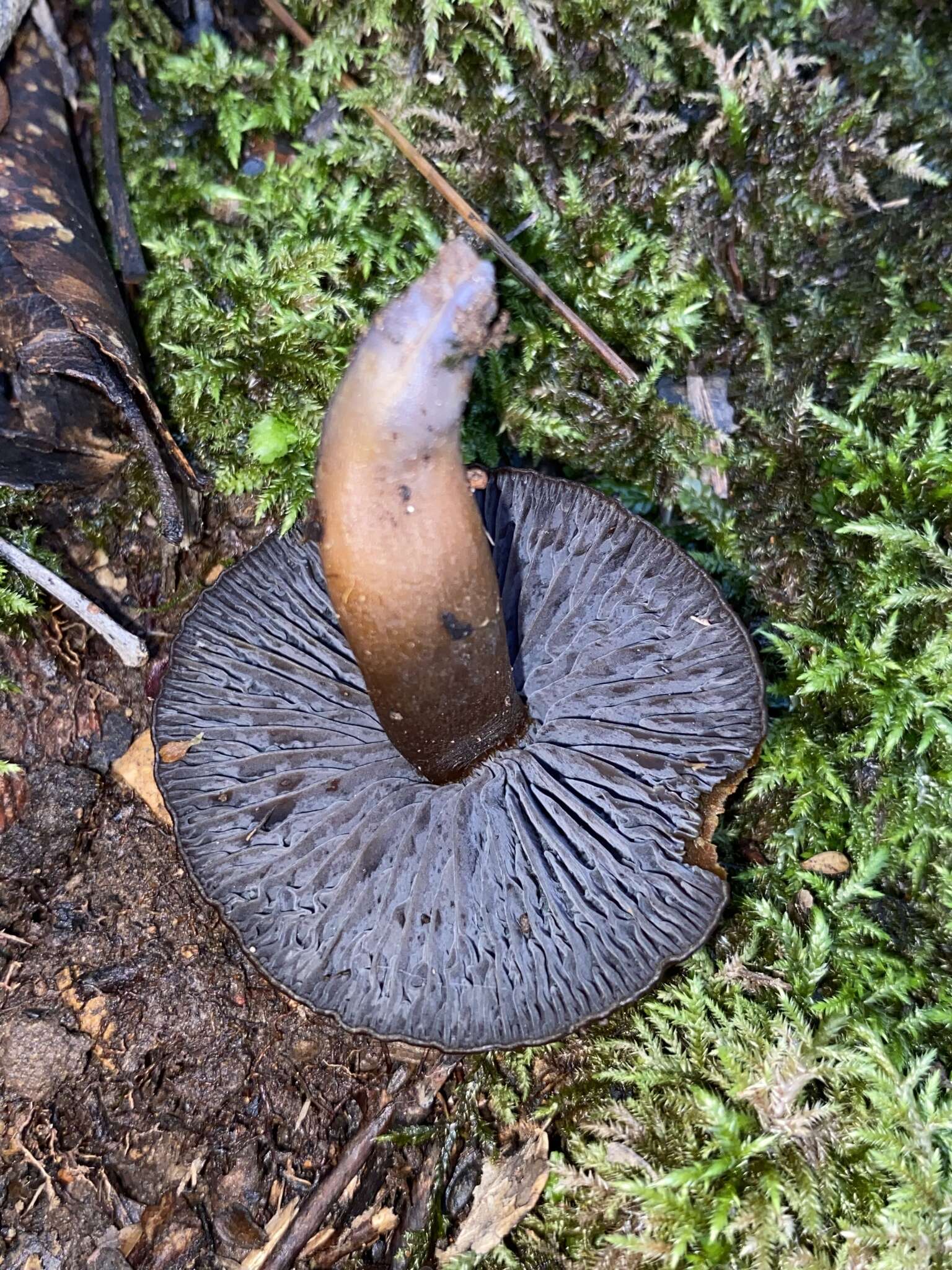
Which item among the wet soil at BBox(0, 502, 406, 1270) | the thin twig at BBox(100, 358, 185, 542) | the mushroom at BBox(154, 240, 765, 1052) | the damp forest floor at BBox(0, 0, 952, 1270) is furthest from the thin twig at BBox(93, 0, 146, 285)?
the mushroom at BBox(154, 240, 765, 1052)

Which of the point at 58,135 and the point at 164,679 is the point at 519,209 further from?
the point at 164,679

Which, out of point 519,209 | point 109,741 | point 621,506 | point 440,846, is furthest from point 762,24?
point 109,741

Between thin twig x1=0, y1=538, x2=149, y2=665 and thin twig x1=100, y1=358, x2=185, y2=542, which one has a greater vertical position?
thin twig x1=100, y1=358, x2=185, y2=542

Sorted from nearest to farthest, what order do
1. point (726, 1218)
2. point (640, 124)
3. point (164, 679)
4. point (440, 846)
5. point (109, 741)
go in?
1. point (726, 1218)
2. point (440, 846)
3. point (164, 679)
4. point (640, 124)
5. point (109, 741)

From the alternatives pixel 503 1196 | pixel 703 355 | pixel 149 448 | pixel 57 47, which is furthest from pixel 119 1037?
pixel 57 47

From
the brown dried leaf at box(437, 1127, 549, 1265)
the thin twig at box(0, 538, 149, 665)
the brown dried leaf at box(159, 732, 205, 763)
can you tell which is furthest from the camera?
the thin twig at box(0, 538, 149, 665)

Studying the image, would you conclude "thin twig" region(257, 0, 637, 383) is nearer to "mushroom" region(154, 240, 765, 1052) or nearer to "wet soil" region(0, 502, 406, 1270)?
"mushroom" region(154, 240, 765, 1052)

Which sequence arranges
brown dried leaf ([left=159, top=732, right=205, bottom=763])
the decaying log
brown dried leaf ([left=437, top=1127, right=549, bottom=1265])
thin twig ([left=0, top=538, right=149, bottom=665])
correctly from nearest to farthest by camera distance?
brown dried leaf ([left=437, top=1127, right=549, bottom=1265]), brown dried leaf ([left=159, top=732, right=205, bottom=763]), the decaying log, thin twig ([left=0, top=538, right=149, bottom=665])
